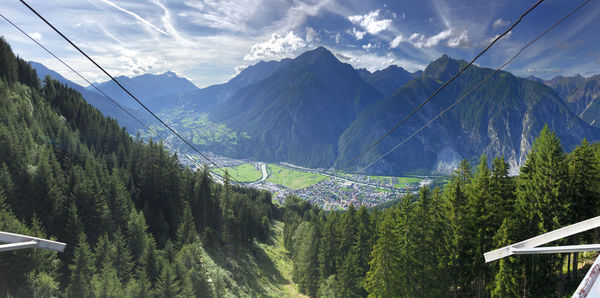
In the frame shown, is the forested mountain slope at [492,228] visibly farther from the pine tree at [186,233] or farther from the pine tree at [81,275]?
the pine tree at [81,275]

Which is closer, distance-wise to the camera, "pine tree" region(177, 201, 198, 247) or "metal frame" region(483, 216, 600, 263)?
"metal frame" region(483, 216, 600, 263)

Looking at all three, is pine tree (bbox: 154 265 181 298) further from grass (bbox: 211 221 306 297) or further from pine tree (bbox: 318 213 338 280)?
pine tree (bbox: 318 213 338 280)

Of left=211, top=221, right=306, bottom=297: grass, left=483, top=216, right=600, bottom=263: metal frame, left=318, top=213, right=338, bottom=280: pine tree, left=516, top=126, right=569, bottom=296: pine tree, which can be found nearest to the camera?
left=483, top=216, right=600, bottom=263: metal frame

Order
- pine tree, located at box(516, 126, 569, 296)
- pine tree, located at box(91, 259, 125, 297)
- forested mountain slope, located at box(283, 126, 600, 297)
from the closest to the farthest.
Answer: pine tree, located at box(516, 126, 569, 296) → forested mountain slope, located at box(283, 126, 600, 297) → pine tree, located at box(91, 259, 125, 297)

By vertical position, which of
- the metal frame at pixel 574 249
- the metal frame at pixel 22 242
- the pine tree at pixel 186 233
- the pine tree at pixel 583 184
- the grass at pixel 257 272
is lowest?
the grass at pixel 257 272

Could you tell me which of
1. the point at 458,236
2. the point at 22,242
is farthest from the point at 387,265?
the point at 22,242

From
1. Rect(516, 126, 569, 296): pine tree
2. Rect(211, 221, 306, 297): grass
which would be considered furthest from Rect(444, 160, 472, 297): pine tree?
Rect(211, 221, 306, 297): grass

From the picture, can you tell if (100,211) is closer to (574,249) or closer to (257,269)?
(257,269)

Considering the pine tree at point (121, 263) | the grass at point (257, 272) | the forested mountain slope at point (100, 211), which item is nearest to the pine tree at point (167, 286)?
the forested mountain slope at point (100, 211)

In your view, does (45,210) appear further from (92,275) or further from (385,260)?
(385,260)

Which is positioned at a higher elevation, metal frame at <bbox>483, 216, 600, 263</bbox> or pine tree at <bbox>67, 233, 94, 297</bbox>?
metal frame at <bbox>483, 216, 600, 263</bbox>

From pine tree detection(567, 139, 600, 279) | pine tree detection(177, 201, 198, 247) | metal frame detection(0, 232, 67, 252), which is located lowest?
pine tree detection(177, 201, 198, 247)

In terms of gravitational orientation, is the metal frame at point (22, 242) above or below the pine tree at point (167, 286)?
above
